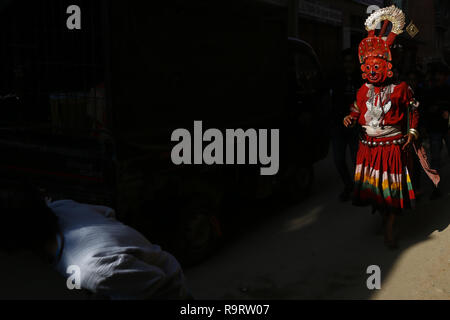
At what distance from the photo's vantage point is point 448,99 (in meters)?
6.64

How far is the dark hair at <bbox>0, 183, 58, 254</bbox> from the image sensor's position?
6.95 feet

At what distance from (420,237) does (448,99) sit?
221 centimetres

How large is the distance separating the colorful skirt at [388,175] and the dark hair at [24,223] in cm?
365

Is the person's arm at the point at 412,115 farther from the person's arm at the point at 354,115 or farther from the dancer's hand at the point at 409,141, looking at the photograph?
the person's arm at the point at 354,115

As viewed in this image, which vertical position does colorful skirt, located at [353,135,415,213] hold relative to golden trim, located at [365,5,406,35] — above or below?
below

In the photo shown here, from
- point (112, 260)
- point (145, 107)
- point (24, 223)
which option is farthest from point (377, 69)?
point (24, 223)

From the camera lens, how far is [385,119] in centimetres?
499

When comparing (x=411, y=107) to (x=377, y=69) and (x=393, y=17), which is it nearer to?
(x=377, y=69)

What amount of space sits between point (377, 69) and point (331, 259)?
75.1 inches

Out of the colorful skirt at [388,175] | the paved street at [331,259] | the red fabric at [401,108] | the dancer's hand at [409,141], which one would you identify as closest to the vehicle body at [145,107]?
the paved street at [331,259]

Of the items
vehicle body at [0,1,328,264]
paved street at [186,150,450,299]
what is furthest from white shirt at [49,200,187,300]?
paved street at [186,150,450,299]

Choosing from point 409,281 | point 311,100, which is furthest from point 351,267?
point 311,100

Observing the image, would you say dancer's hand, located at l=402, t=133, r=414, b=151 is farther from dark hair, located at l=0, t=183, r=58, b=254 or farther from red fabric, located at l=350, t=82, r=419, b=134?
dark hair, located at l=0, t=183, r=58, b=254

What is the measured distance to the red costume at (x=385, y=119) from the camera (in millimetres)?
4938
